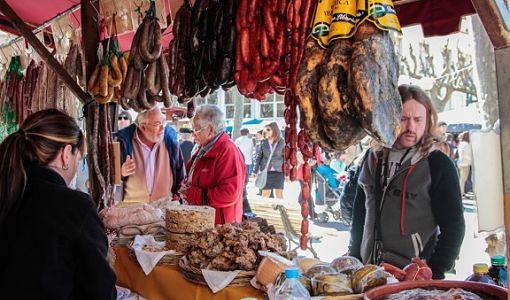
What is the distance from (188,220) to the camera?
2.84 meters

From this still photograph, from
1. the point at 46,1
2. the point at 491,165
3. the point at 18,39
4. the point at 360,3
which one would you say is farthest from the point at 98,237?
the point at 18,39

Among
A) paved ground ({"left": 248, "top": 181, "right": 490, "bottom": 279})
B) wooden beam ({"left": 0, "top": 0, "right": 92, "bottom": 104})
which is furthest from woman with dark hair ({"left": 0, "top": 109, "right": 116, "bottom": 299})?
paved ground ({"left": 248, "top": 181, "right": 490, "bottom": 279})

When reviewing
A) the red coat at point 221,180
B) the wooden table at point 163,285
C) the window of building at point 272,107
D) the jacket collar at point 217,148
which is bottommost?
the wooden table at point 163,285

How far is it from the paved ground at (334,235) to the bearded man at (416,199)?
8.07 ft

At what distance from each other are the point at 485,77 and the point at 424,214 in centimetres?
245

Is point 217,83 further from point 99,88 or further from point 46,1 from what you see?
point 46,1

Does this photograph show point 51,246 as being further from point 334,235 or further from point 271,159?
point 271,159

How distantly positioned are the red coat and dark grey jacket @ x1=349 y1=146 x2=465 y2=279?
142 centimetres

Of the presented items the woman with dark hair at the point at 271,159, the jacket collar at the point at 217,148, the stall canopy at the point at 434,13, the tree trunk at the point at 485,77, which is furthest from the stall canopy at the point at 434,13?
the woman with dark hair at the point at 271,159

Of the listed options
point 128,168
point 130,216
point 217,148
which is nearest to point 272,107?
point 128,168

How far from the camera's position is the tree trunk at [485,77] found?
4.42 m

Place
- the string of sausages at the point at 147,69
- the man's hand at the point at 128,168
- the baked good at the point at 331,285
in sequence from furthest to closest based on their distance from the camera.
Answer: the man's hand at the point at 128,168, the string of sausages at the point at 147,69, the baked good at the point at 331,285

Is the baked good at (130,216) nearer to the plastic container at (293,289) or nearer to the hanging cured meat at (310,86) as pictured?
the plastic container at (293,289)

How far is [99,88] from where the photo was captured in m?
3.75
